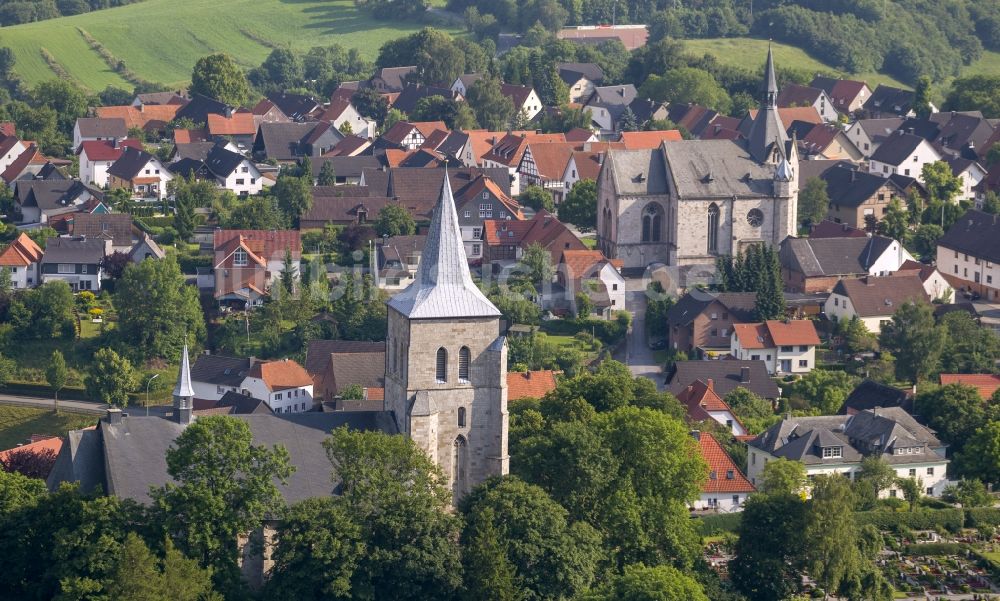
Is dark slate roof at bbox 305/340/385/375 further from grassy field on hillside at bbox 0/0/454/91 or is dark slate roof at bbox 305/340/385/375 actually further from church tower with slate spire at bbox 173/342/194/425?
grassy field on hillside at bbox 0/0/454/91

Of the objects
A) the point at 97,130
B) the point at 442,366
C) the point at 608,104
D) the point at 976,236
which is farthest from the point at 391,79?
the point at 442,366

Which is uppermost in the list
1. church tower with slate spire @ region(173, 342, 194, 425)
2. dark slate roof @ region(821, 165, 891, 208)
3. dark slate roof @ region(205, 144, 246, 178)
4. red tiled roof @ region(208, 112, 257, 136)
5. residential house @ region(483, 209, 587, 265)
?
red tiled roof @ region(208, 112, 257, 136)

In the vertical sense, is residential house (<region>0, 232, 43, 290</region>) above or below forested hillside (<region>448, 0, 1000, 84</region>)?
below

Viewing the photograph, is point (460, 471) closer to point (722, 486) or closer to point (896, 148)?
point (722, 486)

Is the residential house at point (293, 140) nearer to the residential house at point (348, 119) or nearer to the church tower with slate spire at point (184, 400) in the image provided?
the residential house at point (348, 119)

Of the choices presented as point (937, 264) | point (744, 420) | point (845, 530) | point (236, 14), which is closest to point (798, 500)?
point (845, 530)

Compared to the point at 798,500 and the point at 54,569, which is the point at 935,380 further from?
the point at 54,569

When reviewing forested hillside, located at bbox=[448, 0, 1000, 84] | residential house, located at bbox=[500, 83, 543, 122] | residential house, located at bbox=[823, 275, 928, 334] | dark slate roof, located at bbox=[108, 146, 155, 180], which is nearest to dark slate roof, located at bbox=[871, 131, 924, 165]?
residential house, located at bbox=[500, 83, 543, 122]

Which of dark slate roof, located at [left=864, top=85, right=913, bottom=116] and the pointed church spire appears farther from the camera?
dark slate roof, located at [left=864, top=85, right=913, bottom=116]
